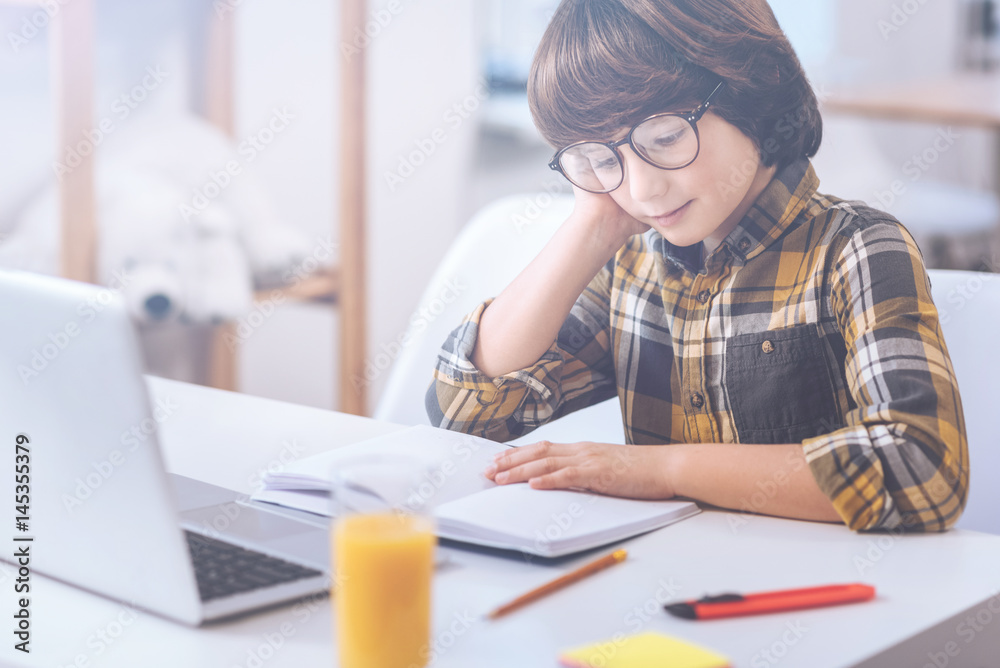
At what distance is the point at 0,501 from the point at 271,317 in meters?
1.52

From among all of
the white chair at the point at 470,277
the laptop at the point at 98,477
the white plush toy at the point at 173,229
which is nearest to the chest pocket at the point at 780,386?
the white chair at the point at 470,277

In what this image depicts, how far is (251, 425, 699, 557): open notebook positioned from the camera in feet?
2.28

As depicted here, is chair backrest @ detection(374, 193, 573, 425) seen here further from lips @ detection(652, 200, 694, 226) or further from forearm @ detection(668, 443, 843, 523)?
forearm @ detection(668, 443, 843, 523)

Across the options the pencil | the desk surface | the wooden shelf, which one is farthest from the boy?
the desk surface

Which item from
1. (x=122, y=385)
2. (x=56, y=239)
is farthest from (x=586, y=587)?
(x=56, y=239)

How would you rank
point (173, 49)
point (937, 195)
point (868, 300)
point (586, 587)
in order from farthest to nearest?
point (937, 195), point (173, 49), point (868, 300), point (586, 587)

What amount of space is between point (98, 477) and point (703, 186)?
1.89 ft

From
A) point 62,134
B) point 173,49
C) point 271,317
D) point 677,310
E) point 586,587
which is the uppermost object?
point 173,49

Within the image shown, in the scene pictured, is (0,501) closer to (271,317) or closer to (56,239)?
(56,239)

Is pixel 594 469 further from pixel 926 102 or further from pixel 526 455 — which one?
pixel 926 102

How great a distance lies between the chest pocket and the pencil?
0.99ft

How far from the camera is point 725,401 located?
97 centimetres

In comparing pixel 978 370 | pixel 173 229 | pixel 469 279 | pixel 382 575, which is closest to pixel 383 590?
pixel 382 575

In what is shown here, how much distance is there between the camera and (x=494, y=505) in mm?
744
